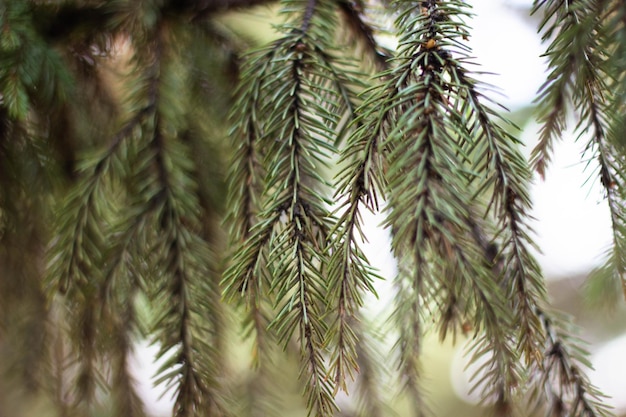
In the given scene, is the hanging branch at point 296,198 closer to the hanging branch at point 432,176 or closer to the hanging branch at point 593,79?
the hanging branch at point 432,176

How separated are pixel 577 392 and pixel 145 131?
49 centimetres

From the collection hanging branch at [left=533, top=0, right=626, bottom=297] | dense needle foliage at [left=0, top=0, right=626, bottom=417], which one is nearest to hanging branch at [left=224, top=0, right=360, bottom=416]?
dense needle foliage at [left=0, top=0, right=626, bottom=417]

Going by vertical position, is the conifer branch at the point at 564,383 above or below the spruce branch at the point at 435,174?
below

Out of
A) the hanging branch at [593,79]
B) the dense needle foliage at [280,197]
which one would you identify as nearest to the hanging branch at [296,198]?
the dense needle foliage at [280,197]

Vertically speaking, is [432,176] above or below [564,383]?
above

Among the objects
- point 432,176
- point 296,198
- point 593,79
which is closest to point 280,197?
point 296,198

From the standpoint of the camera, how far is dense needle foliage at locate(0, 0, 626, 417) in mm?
344

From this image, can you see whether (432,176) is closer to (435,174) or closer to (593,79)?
(435,174)

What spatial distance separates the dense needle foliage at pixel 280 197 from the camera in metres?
0.34

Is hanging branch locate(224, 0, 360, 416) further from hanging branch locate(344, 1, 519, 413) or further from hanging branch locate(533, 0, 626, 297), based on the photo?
hanging branch locate(533, 0, 626, 297)

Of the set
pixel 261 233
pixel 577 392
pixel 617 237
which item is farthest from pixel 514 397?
pixel 261 233

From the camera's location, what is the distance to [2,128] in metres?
0.61

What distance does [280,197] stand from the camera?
1.34 ft

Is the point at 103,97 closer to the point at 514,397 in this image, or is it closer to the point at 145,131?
the point at 145,131
